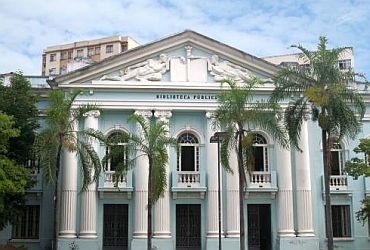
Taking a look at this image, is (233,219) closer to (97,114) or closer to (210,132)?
(210,132)

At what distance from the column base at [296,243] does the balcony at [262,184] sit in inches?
93.4

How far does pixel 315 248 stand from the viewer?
2941 cm

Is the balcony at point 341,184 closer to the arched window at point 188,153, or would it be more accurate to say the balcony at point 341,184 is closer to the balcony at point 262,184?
the balcony at point 262,184

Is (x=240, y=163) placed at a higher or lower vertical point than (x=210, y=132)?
lower

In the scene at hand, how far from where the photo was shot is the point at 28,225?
30.6 meters

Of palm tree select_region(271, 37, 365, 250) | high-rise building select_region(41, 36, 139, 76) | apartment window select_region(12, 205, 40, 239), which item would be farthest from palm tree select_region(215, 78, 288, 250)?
high-rise building select_region(41, 36, 139, 76)

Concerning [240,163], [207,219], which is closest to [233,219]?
[207,219]

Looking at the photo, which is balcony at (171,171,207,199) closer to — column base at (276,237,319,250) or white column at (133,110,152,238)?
white column at (133,110,152,238)

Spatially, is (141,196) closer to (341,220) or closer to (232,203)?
(232,203)

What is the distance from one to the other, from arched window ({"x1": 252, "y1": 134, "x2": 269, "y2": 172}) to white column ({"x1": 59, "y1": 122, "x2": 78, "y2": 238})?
9.59m

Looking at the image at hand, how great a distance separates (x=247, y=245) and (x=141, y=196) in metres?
6.12

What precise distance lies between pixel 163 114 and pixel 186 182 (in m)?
3.74

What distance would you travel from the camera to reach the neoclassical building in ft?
95.9

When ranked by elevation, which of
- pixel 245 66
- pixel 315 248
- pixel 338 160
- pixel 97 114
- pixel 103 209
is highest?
pixel 245 66
